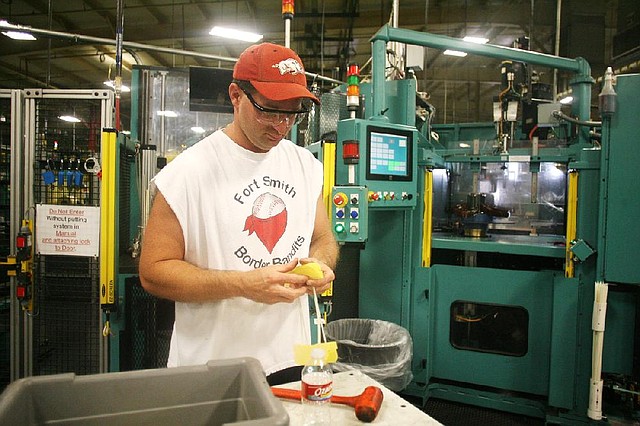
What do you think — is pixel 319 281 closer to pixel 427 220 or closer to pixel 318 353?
pixel 318 353

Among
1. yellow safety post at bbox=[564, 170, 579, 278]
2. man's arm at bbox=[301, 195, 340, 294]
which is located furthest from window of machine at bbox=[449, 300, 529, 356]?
man's arm at bbox=[301, 195, 340, 294]

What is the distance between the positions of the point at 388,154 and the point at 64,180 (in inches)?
78.2

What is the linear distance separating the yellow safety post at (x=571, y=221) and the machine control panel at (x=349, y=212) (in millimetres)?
1217

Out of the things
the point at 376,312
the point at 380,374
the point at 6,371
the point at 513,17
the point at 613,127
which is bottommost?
the point at 6,371

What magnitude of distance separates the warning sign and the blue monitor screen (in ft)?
5.43

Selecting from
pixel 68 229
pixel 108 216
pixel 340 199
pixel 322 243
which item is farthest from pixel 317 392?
pixel 68 229

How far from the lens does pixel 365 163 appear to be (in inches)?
92.0

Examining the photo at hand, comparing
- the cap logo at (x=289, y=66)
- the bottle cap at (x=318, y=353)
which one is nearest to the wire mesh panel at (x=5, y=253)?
the cap logo at (x=289, y=66)

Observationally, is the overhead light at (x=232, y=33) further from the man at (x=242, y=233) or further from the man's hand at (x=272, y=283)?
the man's hand at (x=272, y=283)

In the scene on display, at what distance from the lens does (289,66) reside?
112cm

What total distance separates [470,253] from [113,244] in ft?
7.37

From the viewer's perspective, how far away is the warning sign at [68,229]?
8.39ft

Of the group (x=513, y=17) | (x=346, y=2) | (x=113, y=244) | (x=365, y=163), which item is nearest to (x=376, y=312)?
(x=365, y=163)

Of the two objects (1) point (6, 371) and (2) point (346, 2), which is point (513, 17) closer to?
(2) point (346, 2)
